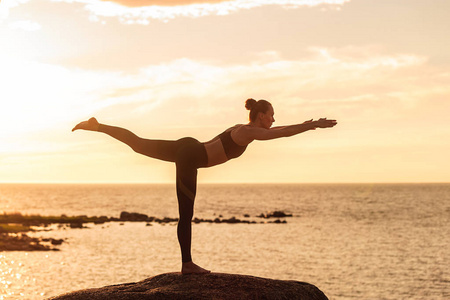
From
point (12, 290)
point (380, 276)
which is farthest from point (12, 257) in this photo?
point (380, 276)

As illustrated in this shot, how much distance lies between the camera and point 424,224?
308 ft

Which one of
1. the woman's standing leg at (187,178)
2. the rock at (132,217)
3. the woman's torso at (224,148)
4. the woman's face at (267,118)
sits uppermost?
the woman's face at (267,118)

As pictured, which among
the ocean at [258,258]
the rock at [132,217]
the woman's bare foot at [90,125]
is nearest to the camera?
the woman's bare foot at [90,125]

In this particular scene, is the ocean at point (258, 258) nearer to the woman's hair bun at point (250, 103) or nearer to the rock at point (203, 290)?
the rock at point (203, 290)

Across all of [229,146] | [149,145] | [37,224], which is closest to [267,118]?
[229,146]

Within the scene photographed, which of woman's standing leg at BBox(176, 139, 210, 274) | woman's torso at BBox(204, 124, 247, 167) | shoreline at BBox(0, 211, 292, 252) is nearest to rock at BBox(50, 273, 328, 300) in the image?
woman's standing leg at BBox(176, 139, 210, 274)

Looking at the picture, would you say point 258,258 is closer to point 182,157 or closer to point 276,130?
point 182,157

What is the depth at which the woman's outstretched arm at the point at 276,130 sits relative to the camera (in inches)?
291

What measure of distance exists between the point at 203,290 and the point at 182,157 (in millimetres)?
1924

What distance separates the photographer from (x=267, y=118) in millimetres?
8164

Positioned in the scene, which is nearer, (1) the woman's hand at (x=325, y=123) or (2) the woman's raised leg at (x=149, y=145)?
(1) the woman's hand at (x=325, y=123)

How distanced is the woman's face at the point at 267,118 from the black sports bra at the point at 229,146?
0.44 m

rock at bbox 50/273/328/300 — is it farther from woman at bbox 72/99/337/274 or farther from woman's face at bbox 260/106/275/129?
woman's face at bbox 260/106/275/129

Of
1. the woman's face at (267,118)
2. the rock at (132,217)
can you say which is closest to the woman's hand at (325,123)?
the woman's face at (267,118)
